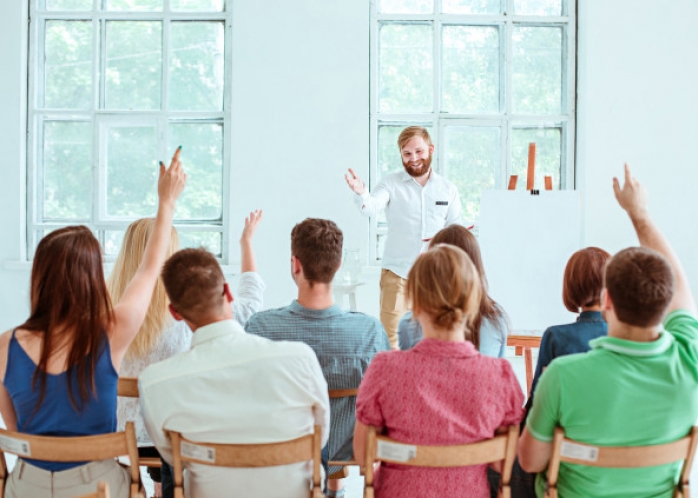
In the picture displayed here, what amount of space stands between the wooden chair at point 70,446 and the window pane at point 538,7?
15.5ft

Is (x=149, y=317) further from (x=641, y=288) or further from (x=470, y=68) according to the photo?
(x=470, y=68)

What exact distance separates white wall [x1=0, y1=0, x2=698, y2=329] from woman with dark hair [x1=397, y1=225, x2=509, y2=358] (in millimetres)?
2803

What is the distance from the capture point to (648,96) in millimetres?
5215

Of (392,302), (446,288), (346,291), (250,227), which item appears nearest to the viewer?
(446,288)

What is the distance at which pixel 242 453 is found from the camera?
1.60 metres

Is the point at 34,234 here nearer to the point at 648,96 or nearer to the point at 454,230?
the point at 454,230

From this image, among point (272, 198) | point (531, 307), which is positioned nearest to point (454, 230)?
point (531, 307)

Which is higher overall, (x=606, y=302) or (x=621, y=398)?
(x=606, y=302)

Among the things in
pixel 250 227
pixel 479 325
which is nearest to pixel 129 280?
pixel 250 227

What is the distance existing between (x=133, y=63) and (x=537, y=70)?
308 centimetres

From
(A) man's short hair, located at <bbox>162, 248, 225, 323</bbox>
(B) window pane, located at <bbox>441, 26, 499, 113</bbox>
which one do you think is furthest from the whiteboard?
(A) man's short hair, located at <bbox>162, 248, 225, 323</bbox>

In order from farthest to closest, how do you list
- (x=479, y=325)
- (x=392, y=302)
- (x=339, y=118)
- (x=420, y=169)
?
(x=339, y=118) → (x=420, y=169) → (x=392, y=302) → (x=479, y=325)

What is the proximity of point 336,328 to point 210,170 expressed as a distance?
3516mm

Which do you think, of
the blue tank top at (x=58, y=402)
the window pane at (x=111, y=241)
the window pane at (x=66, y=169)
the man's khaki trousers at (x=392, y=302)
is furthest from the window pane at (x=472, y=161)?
the blue tank top at (x=58, y=402)
